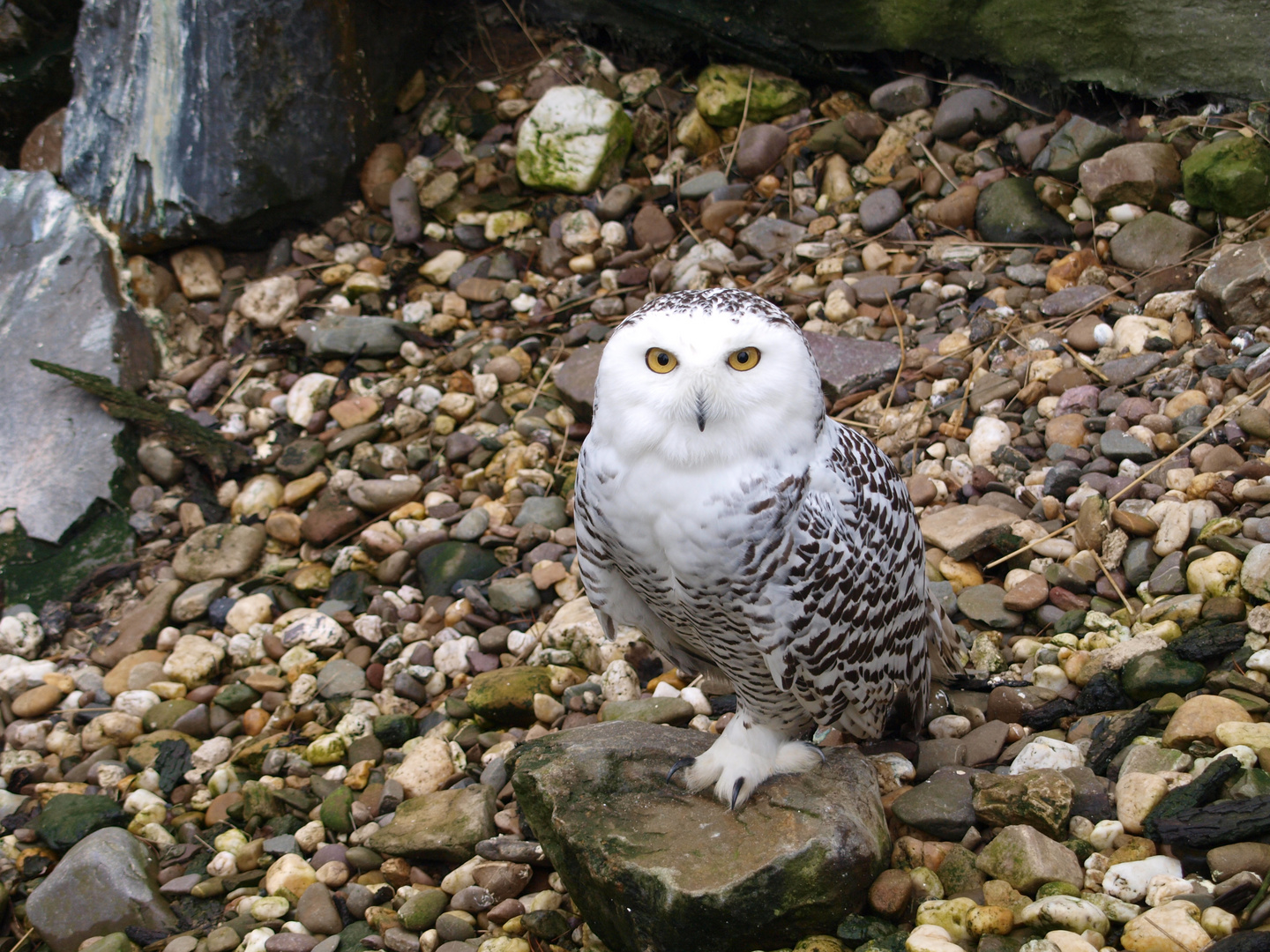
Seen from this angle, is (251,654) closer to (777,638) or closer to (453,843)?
(453,843)

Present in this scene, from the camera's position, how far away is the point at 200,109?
502 cm

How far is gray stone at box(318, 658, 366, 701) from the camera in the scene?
367 centimetres

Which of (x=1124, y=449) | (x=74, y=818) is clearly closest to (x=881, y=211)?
(x=1124, y=449)

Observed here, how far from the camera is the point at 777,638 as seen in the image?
2332 mm

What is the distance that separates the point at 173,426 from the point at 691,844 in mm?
3341

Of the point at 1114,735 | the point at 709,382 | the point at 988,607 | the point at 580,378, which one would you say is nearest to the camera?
the point at 709,382

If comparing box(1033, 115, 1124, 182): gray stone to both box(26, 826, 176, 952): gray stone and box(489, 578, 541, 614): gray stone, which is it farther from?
box(26, 826, 176, 952): gray stone

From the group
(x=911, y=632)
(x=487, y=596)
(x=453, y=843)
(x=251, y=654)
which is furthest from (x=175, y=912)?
(x=911, y=632)

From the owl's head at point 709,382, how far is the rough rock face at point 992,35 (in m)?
3.31

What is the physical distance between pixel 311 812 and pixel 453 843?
0.64m

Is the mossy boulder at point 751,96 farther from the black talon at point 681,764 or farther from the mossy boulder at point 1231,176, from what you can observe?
the black talon at point 681,764

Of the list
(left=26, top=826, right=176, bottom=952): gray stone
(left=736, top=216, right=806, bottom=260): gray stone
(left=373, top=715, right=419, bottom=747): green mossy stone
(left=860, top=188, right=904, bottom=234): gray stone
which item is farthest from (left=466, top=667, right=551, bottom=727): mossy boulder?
(left=860, top=188, right=904, bottom=234): gray stone

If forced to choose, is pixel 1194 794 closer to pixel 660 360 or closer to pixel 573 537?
pixel 660 360

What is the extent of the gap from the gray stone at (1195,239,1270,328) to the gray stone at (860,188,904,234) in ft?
4.91
